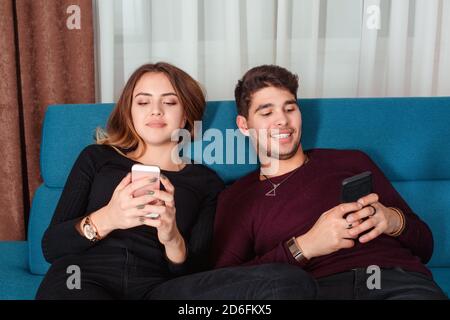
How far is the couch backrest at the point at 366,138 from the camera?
161cm

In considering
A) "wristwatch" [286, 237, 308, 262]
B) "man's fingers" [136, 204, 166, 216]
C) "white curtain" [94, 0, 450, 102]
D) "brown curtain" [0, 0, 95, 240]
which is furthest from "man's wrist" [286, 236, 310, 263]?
"brown curtain" [0, 0, 95, 240]

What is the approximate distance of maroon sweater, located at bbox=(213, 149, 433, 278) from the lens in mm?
1283

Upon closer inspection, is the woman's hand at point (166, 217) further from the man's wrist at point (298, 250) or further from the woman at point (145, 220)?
the man's wrist at point (298, 250)

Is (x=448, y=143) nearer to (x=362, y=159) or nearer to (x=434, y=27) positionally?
(x=362, y=159)

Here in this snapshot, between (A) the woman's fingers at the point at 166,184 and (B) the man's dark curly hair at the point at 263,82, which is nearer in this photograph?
(A) the woman's fingers at the point at 166,184

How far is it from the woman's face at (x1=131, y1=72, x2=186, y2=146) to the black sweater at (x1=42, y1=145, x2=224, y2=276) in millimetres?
106

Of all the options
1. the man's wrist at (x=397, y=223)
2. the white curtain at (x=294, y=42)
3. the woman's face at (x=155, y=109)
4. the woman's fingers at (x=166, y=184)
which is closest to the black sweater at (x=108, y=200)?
the woman's face at (x=155, y=109)

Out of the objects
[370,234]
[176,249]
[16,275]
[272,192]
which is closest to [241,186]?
[272,192]

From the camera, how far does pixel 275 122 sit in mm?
1429

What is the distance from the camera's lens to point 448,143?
1.62 metres

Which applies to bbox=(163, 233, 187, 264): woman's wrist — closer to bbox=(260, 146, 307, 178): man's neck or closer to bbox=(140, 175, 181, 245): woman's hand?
bbox=(140, 175, 181, 245): woman's hand

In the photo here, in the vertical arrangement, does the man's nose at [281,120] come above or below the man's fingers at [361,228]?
above

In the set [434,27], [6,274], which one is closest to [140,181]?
[6,274]
